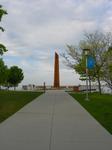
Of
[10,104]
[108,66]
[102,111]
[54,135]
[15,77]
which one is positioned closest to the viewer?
[54,135]

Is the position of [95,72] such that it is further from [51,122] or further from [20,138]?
[20,138]

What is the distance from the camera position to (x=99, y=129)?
1166 cm

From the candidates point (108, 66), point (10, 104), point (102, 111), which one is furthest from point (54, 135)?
point (108, 66)

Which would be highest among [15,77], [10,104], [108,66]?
[15,77]

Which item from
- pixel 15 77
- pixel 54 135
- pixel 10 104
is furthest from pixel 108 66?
pixel 15 77

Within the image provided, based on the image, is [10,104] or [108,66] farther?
[108,66]

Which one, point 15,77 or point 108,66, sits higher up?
point 15,77

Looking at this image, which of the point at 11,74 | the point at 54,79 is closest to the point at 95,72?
the point at 54,79

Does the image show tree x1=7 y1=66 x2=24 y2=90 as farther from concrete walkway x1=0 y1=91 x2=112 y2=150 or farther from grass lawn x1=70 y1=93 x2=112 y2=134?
concrete walkway x1=0 y1=91 x2=112 y2=150

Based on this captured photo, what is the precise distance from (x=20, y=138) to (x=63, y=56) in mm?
42181

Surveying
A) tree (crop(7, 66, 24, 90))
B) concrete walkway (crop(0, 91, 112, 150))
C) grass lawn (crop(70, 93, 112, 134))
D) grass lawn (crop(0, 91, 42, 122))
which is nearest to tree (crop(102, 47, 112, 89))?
grass lawn (crop(0, 91, 42, 122))

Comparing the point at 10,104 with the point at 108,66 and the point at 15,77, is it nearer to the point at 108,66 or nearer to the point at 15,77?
the point at 108,66

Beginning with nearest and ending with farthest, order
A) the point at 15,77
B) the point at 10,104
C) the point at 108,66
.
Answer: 1. the point at 10,104
2. the point at 108,66
3. the point at 15,77

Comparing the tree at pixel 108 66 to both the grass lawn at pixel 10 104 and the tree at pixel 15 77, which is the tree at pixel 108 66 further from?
the tree at pixel 15 77
